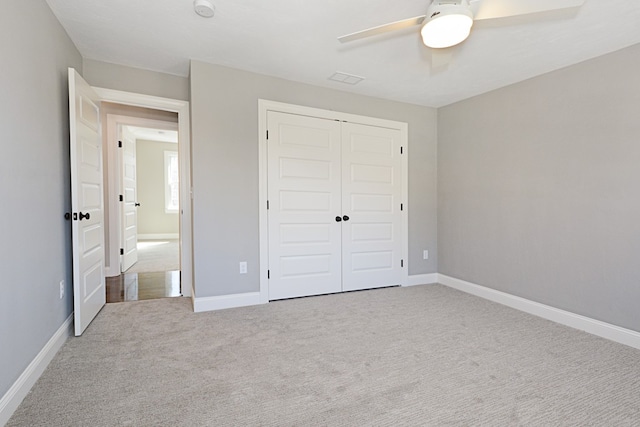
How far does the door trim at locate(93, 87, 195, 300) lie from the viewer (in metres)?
3.26

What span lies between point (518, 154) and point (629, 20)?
136cm

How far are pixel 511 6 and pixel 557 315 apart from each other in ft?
8.97

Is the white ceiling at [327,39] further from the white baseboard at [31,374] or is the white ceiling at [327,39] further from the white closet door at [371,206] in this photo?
the white baseboard at [31,374]

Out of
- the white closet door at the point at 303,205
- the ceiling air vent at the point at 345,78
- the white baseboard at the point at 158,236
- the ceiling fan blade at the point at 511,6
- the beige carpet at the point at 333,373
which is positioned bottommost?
the beige carpet at the point at 333,373

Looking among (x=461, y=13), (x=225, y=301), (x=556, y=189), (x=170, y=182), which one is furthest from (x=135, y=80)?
(x=170, y=182)

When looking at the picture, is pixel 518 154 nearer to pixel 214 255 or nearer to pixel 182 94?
pixel 214 255

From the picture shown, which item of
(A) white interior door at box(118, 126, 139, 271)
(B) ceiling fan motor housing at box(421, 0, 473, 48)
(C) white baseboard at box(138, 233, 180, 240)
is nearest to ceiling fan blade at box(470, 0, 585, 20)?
(B) ceiling fan motor housing at box(421, 0, 473, 48)

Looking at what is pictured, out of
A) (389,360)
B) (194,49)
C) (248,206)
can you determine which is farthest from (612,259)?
(194,49)

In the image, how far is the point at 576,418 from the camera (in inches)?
63.1

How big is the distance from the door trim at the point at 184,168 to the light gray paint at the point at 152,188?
222 inches

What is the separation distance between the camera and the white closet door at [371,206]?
386 centimetres

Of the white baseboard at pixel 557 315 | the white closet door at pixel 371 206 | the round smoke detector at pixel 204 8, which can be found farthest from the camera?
the white closet door at pixel 371 206

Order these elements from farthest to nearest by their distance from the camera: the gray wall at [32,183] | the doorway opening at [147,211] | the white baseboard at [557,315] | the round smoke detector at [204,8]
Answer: the doorway opening at [147,211] → the white baseboard at [557,315] → the round smoke detector at [204,8] → the gray wall at [32,183]

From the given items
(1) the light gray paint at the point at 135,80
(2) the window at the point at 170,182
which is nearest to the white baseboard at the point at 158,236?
(2) the window at the point at 170,182
